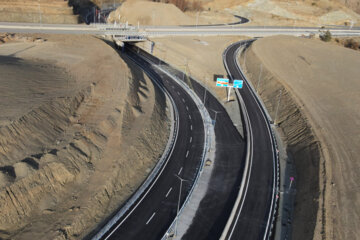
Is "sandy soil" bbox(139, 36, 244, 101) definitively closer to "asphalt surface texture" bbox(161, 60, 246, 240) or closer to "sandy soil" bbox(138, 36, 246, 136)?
"sandy soil" bbox(138, 36, 246, 136)

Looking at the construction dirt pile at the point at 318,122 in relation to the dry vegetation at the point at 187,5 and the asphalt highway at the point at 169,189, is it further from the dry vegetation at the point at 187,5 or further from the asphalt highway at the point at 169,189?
the dry vegetation at the point at 187,5

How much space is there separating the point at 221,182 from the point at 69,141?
19913 mm

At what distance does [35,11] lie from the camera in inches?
3826

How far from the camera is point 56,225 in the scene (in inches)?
1230

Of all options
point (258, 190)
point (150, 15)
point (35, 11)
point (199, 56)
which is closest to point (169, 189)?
point (258, 190)

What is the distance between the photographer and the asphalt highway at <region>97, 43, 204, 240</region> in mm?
33688

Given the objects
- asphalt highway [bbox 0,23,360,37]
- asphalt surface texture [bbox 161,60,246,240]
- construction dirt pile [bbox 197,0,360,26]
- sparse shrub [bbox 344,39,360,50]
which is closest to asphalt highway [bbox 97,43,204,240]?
asphalt surface texture [bbox 161,60,246,240]

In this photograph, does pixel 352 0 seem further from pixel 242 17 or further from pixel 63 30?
pixel 63 30

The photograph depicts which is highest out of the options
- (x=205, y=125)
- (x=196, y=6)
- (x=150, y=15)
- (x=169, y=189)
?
(x=196, y=6)

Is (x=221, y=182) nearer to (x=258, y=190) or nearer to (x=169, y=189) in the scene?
(x=258, y=190)

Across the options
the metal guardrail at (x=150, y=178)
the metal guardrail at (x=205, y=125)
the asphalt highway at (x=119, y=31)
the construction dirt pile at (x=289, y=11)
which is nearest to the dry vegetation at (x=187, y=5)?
→ the construction dirt pile at (x=289, y=11)

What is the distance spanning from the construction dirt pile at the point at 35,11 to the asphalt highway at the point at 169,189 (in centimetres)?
5836

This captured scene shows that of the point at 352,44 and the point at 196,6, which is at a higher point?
the point at 196,6

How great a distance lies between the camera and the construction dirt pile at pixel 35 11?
9540 centimetres
